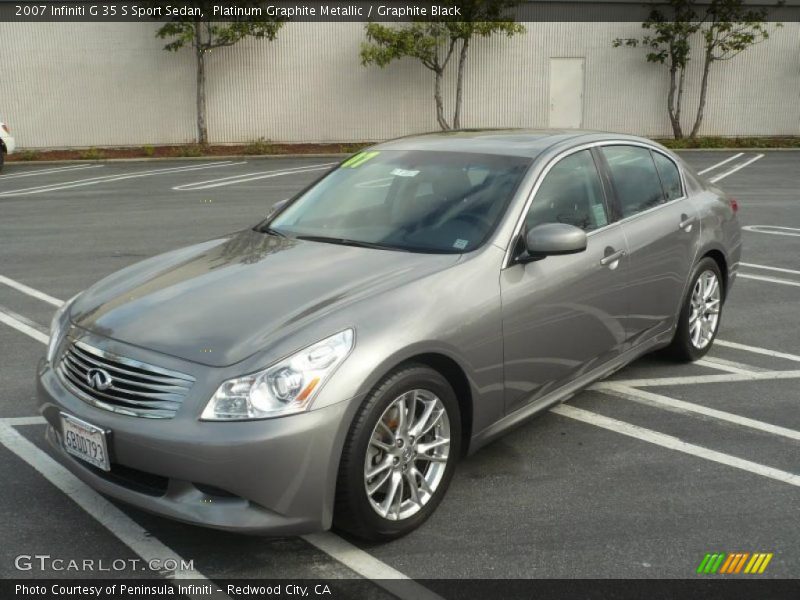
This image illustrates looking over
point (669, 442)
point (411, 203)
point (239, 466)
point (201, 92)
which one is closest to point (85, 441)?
point (239, 466)

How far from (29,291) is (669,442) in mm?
5941

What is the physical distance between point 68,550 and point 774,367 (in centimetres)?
465

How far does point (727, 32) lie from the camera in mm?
27344

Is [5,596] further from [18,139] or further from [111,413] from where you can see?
[18,139]

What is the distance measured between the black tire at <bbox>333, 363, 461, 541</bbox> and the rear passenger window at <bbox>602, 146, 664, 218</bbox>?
6.65 feet

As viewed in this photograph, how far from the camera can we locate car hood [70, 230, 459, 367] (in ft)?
11.3

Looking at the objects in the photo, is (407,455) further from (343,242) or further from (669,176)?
(669,176)

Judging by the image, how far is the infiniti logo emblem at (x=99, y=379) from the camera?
3449 millimetres

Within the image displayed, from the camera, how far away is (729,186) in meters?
16.5

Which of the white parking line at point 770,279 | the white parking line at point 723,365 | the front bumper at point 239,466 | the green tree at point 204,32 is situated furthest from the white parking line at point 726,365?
the green tree at point 204,32

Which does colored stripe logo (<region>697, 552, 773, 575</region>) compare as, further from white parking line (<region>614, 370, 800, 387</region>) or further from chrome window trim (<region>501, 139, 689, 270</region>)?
white parking line (<region>614, 370, 800, 387</region>)

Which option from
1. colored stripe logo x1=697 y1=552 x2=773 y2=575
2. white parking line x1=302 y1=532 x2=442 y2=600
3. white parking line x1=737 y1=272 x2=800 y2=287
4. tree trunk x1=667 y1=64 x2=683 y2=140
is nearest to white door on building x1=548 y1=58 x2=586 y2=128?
tree trunk x1=667 y1=64 x2=683 y2=140

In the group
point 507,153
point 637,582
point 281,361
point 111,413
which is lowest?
point 637,582

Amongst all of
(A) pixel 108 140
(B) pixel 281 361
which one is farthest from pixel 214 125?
(B) pixel 281 361
